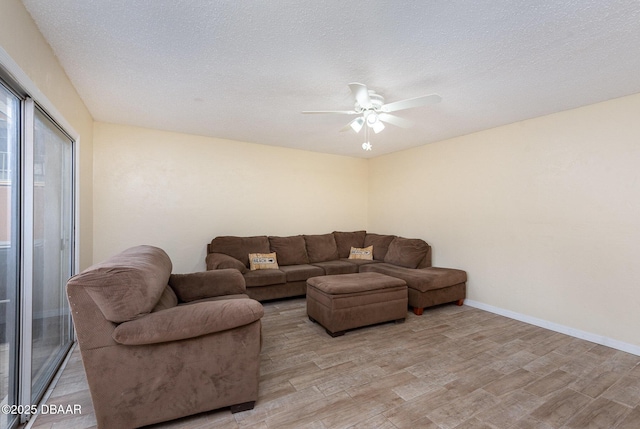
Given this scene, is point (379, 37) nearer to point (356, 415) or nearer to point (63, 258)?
point (356, 415)

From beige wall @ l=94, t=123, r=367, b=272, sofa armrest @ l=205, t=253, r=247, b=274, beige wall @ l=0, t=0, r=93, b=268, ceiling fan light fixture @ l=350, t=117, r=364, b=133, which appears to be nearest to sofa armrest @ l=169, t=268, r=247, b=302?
sofa armrest @ l=205, t=253, r=247, b=274

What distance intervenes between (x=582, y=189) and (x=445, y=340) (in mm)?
2176

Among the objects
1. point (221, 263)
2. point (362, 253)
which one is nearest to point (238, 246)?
point (221, 263)

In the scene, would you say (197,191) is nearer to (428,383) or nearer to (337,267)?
(337,267)

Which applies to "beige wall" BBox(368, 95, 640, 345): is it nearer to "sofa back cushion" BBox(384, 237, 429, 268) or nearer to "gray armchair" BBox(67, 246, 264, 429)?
"sofa back cushion" BBox(384, 237, 429, 268)

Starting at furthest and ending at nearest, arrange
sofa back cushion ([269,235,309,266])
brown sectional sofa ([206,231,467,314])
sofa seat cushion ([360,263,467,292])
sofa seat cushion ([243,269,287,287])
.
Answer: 1. sofa back cushion ([269,235,309,266])
2. sofa seat cushion ([243,269,287,287])
3. brown sectional sofa ([206,231,467,314])
4. sofa seat cushion ([360,263,467,292])

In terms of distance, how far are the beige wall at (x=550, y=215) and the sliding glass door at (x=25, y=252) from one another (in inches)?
182

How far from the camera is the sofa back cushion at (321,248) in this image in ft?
16.6

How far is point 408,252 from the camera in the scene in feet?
14.8

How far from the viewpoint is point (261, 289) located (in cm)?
405

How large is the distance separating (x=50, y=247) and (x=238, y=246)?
91.0 inches

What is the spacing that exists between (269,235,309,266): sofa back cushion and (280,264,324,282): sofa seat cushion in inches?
8.5

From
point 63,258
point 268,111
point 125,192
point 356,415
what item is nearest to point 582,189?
point 356,415

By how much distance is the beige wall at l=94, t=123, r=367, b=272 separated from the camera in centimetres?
390
